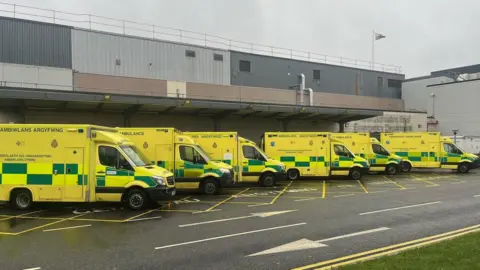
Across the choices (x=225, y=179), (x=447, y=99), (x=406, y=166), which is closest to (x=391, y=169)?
(x=406, y=166)

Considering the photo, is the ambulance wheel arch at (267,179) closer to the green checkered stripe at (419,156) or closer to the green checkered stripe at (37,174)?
the green checkered stripe at (37,174)

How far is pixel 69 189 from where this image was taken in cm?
1215

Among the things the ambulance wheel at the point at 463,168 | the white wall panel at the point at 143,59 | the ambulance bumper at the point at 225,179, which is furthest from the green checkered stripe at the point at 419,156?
the white wall panel at the point at 143,59

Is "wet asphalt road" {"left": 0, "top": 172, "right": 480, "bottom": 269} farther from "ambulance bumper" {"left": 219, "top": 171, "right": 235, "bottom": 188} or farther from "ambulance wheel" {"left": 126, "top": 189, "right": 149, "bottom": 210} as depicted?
"ambulance bumper" {"left": 219, "top": 171, "right": 235, "bottom": 188}

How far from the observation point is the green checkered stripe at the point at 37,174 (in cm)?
1221

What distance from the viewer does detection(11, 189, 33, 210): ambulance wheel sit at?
Result: 12.3m

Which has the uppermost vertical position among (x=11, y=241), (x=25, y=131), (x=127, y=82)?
(x=127, y=82)

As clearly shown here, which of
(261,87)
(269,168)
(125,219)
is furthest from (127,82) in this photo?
(125,219)

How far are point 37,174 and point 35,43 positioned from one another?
20.4m

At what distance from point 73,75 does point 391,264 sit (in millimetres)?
29414

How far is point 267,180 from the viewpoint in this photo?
64.1ft

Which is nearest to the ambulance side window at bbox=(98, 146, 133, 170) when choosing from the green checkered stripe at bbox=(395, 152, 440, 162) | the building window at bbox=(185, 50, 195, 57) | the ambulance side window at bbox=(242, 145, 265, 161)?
the ambulance side window at bbox=(242, 145, 265, 161)

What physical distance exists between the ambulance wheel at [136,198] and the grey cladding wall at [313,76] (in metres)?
26.9

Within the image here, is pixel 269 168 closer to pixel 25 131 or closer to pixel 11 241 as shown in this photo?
pixel 25 131
